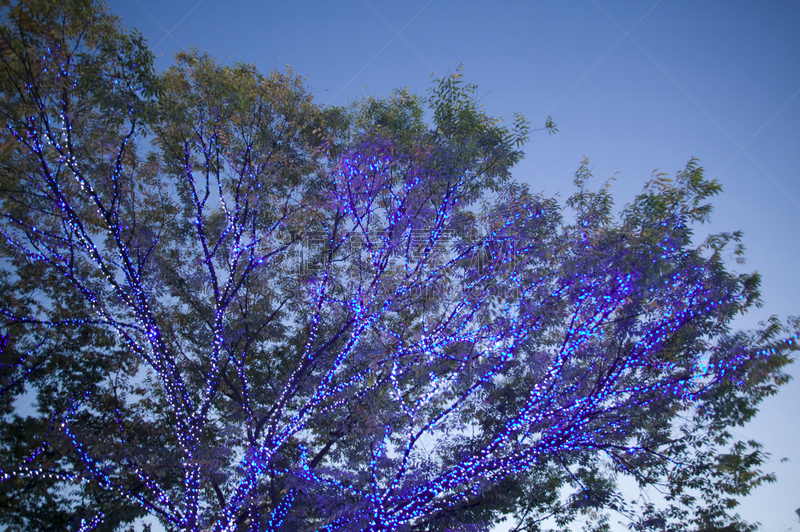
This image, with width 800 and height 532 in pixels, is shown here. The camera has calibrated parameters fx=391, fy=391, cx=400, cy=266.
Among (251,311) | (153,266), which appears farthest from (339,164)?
(153,266)

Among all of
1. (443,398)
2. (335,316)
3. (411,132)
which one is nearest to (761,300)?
(443,398)

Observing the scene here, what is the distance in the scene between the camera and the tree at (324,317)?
190 inches

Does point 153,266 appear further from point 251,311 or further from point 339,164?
point 339,164

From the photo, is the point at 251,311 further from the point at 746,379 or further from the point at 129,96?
the point at 746,379

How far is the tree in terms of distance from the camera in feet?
15.8

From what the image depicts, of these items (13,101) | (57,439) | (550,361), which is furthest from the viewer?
(57,439)

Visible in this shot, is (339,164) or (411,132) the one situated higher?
(411,132)

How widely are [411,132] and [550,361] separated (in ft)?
13.3

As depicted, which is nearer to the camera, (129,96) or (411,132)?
(129,96)

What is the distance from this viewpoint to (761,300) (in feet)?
16.5

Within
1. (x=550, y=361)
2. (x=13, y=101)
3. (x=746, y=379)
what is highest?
(x=13, y=101)

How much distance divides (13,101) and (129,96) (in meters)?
1.41

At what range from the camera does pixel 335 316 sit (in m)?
6.32

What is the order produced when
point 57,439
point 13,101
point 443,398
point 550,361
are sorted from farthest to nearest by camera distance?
point 443,398 → point 57,439 → point 550,361 → point 13,101
